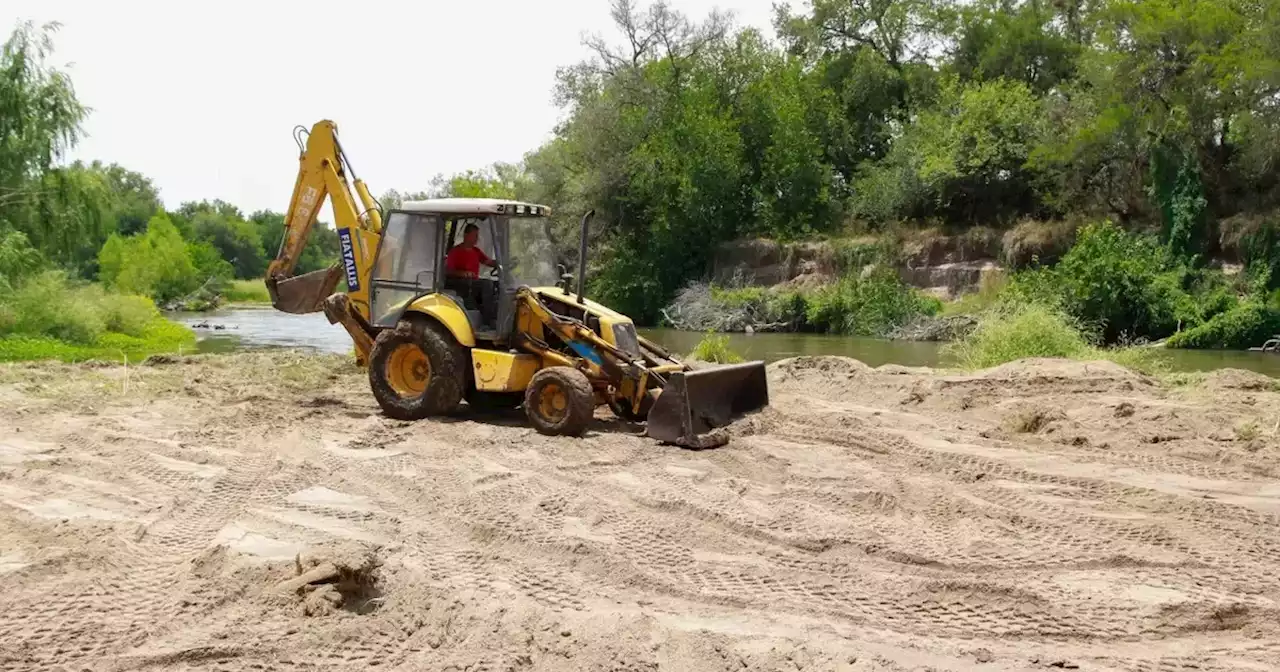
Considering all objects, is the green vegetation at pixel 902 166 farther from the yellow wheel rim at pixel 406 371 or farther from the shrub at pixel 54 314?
the yellow wheel rim at pixel 406 371

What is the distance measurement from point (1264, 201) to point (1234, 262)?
1991mm

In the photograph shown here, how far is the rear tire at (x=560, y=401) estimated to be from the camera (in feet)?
29.3

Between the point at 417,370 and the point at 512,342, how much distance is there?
110 centimetres

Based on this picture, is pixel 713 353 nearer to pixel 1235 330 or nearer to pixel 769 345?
pixel 769 345

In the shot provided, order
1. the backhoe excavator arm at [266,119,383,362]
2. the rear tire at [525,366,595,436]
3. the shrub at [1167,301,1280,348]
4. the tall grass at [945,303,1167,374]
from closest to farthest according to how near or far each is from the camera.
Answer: the rear tire at [525,366,595,436], the backhoe excavator arm at [266,119,383,362], the tall grass at [945,303,1167,374], the shrub at [1167,301,1280,348]

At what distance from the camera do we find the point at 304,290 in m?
11.7

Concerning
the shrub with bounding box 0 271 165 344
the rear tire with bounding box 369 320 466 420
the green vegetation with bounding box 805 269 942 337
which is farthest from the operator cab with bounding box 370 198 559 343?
the green vegetation with bounding box 805 269 942 337

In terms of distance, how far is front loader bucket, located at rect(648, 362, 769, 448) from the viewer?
875 cm

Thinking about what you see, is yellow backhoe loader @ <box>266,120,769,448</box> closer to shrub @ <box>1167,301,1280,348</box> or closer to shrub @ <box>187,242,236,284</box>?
shrub @ <box>1167,301,1280,348</box>

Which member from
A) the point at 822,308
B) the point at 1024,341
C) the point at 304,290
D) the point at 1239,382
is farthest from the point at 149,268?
the point at 1239,382

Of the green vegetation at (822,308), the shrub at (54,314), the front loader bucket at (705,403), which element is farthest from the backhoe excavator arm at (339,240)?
the green vegetation at (822,308)

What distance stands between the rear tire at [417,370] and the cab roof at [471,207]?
1102 millimetres

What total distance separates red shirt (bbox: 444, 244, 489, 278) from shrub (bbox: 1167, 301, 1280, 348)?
818 inches

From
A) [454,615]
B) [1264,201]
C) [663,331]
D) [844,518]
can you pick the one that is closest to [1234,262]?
[1264,201]
